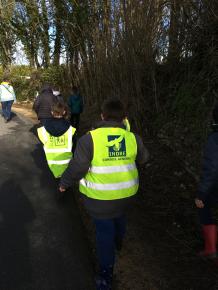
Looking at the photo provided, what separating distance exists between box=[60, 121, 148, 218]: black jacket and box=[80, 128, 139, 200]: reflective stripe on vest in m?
0.04

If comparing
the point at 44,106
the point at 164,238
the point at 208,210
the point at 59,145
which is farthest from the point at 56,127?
the point at 44,106

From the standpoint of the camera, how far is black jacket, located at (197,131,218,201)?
3.39 meters

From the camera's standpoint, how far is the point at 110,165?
314cm

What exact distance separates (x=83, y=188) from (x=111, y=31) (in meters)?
6.16

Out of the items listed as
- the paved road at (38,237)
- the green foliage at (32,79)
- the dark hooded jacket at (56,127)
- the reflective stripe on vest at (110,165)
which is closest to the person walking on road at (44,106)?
the paved road at (38,237)

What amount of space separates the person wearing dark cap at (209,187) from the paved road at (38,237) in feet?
4.31

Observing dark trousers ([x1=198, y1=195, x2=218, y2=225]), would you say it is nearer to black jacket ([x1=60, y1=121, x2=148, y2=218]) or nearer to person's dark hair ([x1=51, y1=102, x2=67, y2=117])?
black jacket ([x1=60, y1=121, x2=148, y2=218])

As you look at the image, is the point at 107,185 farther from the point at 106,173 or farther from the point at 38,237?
the point at 38,237

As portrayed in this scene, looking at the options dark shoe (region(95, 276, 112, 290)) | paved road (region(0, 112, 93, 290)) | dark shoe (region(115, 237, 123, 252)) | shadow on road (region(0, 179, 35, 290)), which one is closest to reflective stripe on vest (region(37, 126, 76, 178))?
paved road (region(0, 112, 93, 290))

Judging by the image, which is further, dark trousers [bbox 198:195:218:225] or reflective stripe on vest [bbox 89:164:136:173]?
dark trousers [bbox 198:195:218:225]

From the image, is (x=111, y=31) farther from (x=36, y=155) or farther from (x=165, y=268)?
(x=165, y=268)

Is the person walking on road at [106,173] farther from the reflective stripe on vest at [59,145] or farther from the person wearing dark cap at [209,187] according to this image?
the reflective stripe on vest at [59,145]

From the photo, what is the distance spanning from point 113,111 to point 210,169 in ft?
3.65

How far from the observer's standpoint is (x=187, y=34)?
22.5 feet
